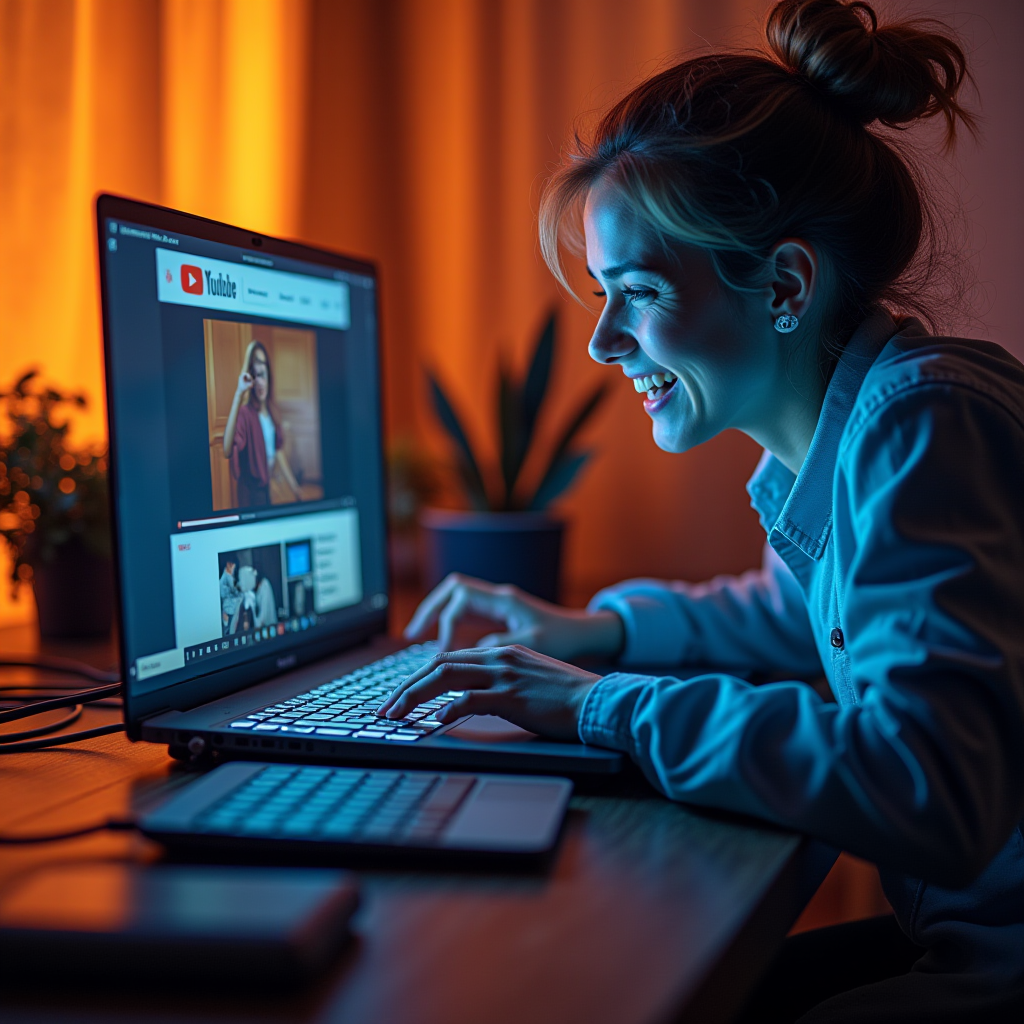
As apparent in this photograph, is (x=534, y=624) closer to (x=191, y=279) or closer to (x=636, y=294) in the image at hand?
(x=636, y=294)

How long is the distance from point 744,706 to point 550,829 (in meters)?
0.16

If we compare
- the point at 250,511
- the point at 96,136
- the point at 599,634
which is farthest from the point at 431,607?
the point at 96,136

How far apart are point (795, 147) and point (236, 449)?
542 mm

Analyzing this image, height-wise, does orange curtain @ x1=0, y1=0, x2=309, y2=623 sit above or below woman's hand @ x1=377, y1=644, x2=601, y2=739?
above

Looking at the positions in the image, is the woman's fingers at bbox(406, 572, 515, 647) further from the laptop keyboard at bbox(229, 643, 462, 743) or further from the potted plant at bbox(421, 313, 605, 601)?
the potted plant at bbox(421, 313, 605, 601)

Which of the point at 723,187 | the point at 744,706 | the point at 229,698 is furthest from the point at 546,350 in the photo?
the point at 744,706

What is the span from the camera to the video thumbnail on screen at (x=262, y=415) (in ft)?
2.68

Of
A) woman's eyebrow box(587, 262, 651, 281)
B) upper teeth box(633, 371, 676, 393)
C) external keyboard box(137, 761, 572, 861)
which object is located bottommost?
external keyboard box(137, 761, 572, 861)

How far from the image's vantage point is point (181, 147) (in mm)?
1526

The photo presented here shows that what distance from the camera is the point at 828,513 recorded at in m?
0.85

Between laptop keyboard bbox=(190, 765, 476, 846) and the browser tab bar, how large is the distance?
0.40 meters

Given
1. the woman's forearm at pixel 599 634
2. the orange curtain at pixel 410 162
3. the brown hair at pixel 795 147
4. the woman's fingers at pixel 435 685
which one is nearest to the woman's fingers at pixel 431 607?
the woman's forearm at pixel 599 634

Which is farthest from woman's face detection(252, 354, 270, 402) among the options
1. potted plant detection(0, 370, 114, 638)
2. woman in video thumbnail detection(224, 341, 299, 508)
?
potted plant detection(0, 370, 114, 638)

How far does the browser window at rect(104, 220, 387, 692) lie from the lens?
28.3 inches
